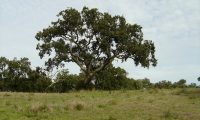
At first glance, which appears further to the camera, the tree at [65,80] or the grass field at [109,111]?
the tree at [65,80]

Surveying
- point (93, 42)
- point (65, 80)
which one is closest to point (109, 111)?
point (93, 42)

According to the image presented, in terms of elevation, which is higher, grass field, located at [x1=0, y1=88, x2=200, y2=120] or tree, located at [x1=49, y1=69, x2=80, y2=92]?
tree, located at [x1=49, y1=69, x2=80, y2=92]

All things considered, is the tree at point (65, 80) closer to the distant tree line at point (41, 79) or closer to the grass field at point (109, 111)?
the distant tree line at point (41, 79)

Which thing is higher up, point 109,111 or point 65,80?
point 65,80

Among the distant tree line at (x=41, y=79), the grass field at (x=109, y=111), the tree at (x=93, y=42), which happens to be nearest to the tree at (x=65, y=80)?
the distant tree line at (x=41, y=79)

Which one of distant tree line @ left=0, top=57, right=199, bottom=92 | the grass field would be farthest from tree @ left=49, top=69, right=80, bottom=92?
the grass field

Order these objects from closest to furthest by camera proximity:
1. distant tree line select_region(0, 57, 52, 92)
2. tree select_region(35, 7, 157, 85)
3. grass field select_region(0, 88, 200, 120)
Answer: grass field select_region(0, 88, 200, 120), tree select_region(35, 7, 157, 85), distant tree line select_region(0, 57, 52, 92)

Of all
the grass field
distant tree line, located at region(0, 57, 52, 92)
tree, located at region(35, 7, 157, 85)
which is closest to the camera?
the grass field

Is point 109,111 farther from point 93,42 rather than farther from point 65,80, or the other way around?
point 65,80

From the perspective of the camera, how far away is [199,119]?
19.9 metres

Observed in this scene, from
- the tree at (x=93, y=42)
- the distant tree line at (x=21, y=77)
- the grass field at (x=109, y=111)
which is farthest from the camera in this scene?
the distant tree line at (x=21, y=77)

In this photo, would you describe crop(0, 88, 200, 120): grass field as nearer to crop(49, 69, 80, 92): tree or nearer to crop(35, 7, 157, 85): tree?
crop(35, 7, 157, 85): tree

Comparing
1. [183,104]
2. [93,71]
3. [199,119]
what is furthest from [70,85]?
[199,119]

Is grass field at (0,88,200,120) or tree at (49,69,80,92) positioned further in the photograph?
tree at (49,69,80,92)
